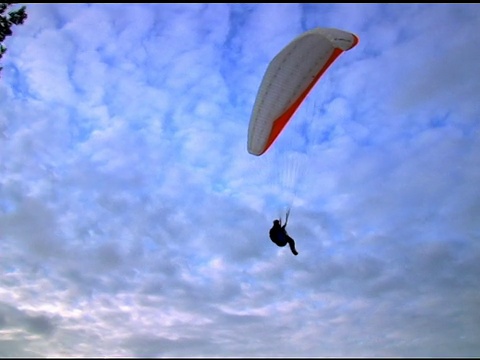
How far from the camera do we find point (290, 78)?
2097cm

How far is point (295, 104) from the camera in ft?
72.5

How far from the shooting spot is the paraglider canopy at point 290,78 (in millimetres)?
19578

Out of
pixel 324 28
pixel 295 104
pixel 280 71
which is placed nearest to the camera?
pixel 324 28

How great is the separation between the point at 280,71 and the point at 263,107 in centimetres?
183

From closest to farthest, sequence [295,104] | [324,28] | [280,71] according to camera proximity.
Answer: [324,28] → [280,71] → [295,104]

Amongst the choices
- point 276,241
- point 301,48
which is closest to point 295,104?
point 301,48

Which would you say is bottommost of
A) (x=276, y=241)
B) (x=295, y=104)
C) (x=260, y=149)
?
(x=276, y=241)

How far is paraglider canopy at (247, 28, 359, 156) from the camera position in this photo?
1958 centimetres

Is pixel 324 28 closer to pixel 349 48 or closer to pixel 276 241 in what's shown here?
pixel 349 48

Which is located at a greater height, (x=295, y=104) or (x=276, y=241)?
(x=295, y=104)

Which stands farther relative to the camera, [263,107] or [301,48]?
[263,107]

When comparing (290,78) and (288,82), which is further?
(288,82)

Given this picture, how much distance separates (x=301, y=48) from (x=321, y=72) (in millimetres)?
1988

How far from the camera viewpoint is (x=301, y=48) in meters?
19.9
